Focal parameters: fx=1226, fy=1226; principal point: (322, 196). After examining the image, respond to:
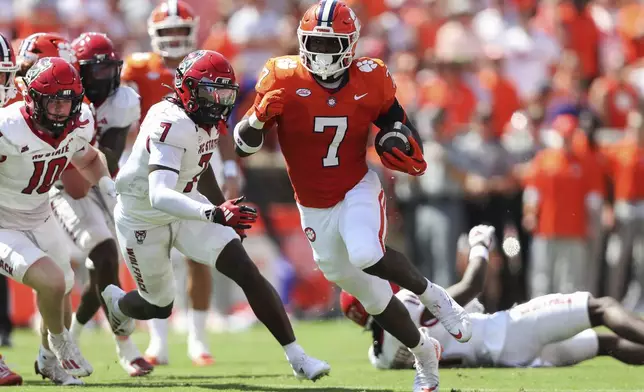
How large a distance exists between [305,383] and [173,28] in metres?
3.10

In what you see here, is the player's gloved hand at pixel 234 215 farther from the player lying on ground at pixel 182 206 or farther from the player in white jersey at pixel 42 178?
the player in white jersey at pixel 42 178

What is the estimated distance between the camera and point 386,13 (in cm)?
1502

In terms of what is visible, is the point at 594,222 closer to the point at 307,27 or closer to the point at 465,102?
the point at 465,102

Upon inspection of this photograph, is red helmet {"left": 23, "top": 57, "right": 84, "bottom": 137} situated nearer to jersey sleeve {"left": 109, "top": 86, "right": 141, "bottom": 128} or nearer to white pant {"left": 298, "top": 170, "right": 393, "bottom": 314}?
jersey sleeve {"left": 109, "top": 86, "right": 141, "bottom": 128}

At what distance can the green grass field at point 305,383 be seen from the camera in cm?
697

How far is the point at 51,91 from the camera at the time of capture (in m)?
6.88

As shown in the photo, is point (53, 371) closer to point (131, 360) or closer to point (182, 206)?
point (131, 360)

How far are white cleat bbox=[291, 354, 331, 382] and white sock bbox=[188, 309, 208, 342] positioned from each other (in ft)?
8.02

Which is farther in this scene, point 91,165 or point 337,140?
point 91,165

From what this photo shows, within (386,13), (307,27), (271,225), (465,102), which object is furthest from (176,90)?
(386,13)

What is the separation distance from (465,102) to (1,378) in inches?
292

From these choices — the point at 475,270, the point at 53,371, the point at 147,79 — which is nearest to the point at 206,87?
the point at 53,371

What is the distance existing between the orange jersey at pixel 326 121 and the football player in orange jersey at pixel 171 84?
206cm

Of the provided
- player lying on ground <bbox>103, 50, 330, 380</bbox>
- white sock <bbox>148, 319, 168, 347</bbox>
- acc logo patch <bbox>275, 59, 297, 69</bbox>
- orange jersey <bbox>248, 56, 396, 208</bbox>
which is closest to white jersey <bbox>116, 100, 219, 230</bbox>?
player lying on ground <bbox>103, 50, 330, 380</bbox>
